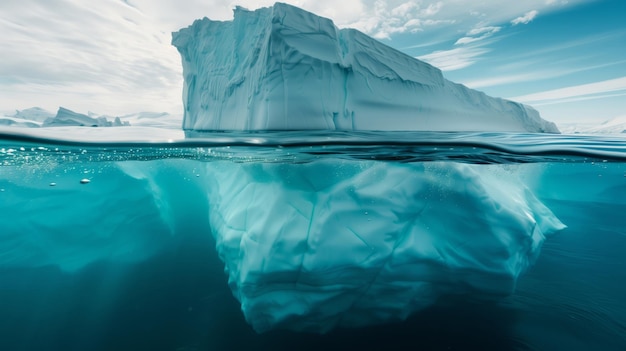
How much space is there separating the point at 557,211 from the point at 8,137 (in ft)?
67.0

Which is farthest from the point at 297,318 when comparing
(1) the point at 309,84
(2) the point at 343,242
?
(1) the point at 309,84

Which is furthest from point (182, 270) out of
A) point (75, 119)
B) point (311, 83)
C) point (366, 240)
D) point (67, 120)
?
point (75, 119)

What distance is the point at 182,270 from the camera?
7820 millimetres

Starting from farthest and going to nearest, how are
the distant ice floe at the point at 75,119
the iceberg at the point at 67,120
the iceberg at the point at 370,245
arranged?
the iceberg at the point at 67,120 → the distant ice floe at the point at 75,119 → the iceberg at the point at 370,245

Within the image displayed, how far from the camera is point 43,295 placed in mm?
6895

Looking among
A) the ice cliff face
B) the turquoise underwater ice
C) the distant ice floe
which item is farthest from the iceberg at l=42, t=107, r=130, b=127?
the turquoise underwater ice

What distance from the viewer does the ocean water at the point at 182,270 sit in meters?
5.23

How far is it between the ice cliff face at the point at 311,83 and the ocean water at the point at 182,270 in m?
3.89

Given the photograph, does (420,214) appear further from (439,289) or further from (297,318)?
(297,318)

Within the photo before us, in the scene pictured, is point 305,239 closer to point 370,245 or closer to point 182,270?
point 370,245

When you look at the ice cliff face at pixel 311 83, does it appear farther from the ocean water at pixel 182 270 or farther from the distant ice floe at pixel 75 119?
the distant ice floe at pixel 75 119

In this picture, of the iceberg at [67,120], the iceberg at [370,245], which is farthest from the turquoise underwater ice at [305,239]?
the iceberg at [67,120]

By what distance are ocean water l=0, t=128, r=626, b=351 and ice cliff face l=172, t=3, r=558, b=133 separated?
Answer: 3.89 m

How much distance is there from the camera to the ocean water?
5230mm
